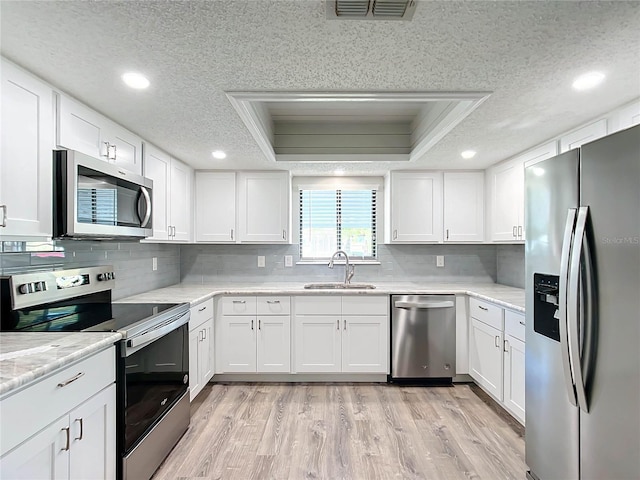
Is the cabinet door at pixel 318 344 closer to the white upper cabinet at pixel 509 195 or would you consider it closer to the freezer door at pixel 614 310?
the white upper cabinet at pixel 509 195

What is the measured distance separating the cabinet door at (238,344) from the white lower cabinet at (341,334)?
42cm

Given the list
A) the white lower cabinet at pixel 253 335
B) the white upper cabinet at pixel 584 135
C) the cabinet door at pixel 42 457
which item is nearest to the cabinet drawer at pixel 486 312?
the white upper cabinet at pixel 584 135

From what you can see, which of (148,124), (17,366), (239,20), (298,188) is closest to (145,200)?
(148,124)

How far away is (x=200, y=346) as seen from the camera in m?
2.72

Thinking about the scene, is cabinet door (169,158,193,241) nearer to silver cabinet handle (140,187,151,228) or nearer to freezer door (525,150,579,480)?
silver cabinet handle (140,187,151,228)

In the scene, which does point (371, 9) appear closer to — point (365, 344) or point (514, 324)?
point (514, 324)

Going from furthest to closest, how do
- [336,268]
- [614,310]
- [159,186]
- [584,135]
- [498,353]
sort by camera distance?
[336,268], [159,186], [498,353], [584,135], [614,310]

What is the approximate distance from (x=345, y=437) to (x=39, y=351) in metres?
1.85

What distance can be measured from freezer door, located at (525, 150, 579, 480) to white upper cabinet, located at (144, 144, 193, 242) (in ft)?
A: 8.22

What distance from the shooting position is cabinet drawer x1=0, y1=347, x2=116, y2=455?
1017 millimetres

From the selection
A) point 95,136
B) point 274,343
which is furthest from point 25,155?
point 274,343

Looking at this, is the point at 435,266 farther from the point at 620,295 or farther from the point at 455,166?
the point at 620,295

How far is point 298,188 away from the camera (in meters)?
3.84

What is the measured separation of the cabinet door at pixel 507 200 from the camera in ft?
9.45
